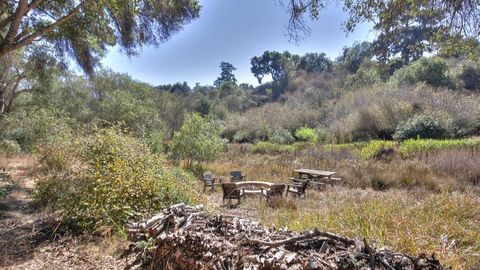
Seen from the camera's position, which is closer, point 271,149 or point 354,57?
point 271,149

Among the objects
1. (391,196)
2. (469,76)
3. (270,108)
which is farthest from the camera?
(270,108)

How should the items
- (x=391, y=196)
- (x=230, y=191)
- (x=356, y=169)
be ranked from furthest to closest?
(x=356, y=169)
(x=230, y=191)
(x=391, y=196)

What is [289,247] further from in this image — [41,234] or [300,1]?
[41,234]

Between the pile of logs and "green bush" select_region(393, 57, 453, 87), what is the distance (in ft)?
Result: 80.8

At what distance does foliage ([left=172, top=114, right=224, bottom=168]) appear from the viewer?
16078 millimetres

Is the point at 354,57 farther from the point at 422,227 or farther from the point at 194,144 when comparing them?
the point at 422,227

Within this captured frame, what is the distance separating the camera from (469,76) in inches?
1037

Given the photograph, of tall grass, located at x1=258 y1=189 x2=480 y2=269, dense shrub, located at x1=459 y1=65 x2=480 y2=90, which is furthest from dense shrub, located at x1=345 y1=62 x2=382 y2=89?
tall grass, located at x1=258 y1=189 x2=480 y2=269

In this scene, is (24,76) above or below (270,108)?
above

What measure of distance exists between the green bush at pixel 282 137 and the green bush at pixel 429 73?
935 cm

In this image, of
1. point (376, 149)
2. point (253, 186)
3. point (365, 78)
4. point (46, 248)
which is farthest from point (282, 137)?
point (46, 248)

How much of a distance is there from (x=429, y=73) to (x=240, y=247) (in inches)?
1039

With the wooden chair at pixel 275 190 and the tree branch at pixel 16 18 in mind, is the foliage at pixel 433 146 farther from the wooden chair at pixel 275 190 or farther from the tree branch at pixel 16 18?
the tree branch at pixel 16 18

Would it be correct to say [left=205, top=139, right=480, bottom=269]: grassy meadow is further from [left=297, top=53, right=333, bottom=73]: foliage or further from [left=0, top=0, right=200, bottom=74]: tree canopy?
[left=297, top=53, right=333, bottom=73]: foliage
